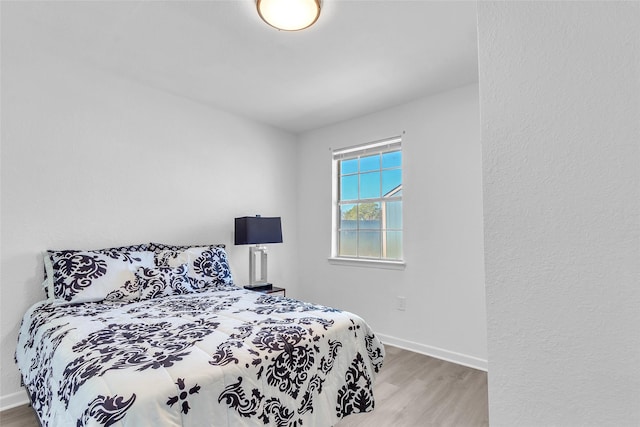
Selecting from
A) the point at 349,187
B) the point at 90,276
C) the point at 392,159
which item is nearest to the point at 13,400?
the point at 90,276

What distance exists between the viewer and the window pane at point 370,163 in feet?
12.2

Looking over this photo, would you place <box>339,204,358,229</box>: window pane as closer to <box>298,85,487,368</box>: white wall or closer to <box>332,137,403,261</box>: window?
<box>332,137,403,261</box>: window

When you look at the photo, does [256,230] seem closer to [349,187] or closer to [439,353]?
[349,187]

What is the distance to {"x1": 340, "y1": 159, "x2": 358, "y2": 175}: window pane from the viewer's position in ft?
12.9

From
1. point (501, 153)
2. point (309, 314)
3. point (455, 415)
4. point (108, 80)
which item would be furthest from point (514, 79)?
point (108, 80)

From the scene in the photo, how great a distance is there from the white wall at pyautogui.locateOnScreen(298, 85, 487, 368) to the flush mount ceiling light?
67.1 inches

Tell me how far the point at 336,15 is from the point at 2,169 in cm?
256

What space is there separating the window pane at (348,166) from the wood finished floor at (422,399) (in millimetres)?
2209

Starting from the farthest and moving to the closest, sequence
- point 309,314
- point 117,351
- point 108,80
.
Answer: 1. point 108,80
2. point 309,314
3. point 117,351

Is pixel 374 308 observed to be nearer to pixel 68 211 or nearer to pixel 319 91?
pixel 319 91

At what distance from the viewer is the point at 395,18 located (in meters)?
2.04

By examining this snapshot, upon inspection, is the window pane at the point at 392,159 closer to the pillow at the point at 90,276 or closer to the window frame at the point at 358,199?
the window frame at the point at 358,199

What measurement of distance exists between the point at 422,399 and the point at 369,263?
61.2 inches

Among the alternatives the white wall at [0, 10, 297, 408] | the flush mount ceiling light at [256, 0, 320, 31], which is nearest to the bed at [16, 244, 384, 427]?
the white wall at [0, 10, 297, 408]
